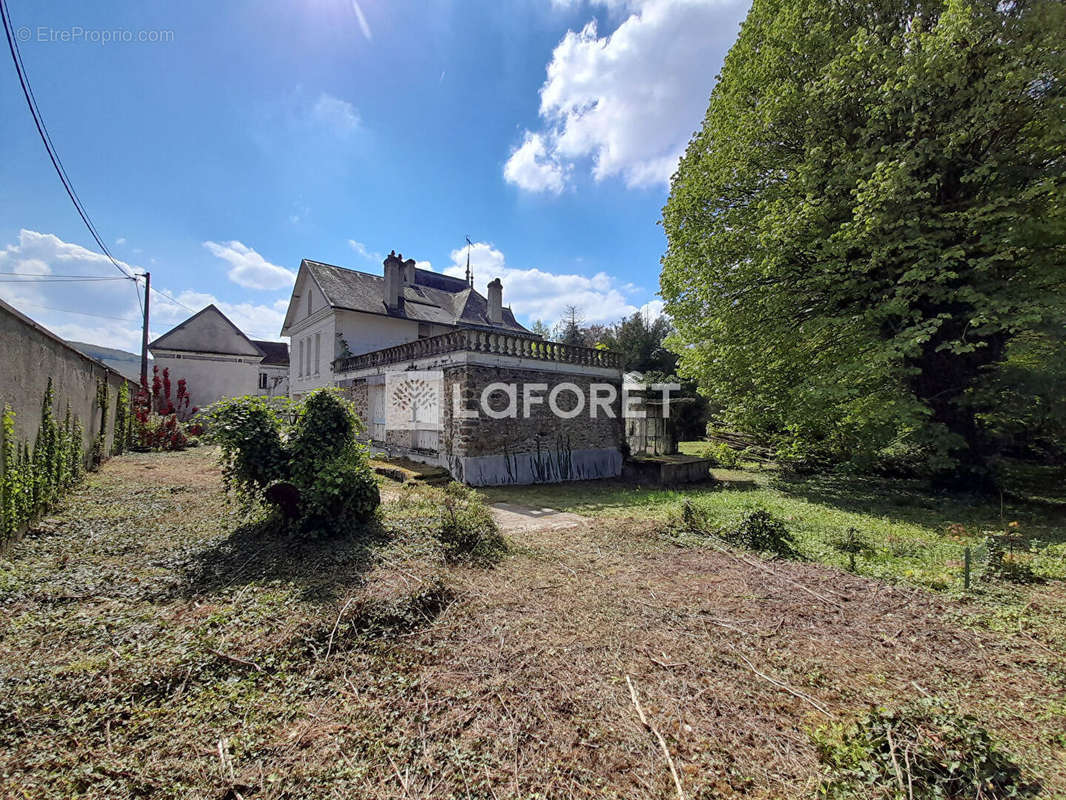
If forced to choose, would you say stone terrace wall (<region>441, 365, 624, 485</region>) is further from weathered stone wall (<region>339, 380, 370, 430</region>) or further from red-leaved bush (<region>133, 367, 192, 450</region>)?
red-leaved bush (<region>133, 367, 192, 450</region>)

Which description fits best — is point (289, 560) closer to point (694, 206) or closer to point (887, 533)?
point (887, 533)

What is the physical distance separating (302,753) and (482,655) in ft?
3.61

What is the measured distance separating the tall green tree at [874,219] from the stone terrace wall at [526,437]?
3.07 metres

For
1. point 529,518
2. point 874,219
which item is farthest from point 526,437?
point 874,219

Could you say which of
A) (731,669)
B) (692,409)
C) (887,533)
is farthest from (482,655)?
(692,409)

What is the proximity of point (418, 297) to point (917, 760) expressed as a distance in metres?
20.7

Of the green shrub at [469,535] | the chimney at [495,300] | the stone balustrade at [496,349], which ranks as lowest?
the green shrub at [469,535]

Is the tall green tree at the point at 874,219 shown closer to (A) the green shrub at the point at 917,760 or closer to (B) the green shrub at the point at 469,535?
(B) the green shrub at the point at 469,535

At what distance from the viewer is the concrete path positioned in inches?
260

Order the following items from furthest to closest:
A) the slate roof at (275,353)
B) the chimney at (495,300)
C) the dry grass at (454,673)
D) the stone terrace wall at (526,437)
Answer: the slate roof at (275,353)
the chimney at (495,300)
the stone terrace wall at (526,437)
the dry grass at (454,673)

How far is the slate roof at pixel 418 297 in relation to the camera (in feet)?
55.4

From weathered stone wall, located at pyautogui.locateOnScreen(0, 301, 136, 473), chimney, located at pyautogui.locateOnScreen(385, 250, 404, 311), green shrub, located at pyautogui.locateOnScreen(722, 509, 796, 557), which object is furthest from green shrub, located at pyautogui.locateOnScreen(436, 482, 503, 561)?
chimney, located at pyautogui.locateOnScreen(385, 250, 404, 311)

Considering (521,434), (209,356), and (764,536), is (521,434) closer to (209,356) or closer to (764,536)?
(764,536)

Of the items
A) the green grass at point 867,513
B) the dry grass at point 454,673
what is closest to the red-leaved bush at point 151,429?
the dry grass at point 454,673
